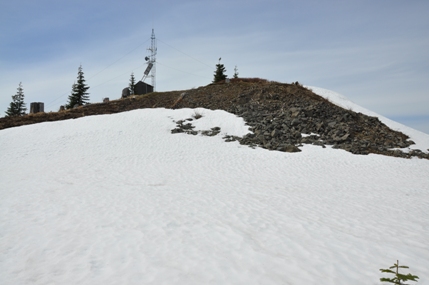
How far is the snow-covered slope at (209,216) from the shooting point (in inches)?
179

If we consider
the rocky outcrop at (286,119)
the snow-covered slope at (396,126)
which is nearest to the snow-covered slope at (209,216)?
the rocky outcrop at (286,119)

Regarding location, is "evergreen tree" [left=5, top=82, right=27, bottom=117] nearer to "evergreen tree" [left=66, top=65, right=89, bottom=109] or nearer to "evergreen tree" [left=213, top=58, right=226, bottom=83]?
"evergreen tree" [left=66, top=65, right=89, bottom=109]

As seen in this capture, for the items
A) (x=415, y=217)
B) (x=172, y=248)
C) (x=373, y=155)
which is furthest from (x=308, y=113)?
(x=172, y=248)

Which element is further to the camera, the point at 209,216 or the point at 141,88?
the point at 141,88

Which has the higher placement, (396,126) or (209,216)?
(396,126)

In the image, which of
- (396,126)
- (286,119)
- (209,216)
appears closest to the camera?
(209,216)

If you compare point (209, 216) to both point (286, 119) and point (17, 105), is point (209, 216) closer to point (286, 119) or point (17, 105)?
point (286, 119)

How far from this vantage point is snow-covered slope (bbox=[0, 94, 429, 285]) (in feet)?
14.9

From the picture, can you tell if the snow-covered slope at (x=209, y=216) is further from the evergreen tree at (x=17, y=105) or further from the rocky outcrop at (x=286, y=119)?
the evergreen tree at (x=17, y=105)

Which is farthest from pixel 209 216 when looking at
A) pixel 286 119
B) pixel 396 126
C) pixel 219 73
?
pixel 219 73

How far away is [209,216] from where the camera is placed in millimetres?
7352

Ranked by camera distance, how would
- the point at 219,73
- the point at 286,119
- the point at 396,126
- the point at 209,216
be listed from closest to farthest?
the point at 209,216 → the point at 286,119 → the point at 396,126 → the point at 219,73

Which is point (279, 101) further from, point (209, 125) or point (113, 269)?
point (113, 269)

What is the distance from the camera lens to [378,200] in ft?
31.3
